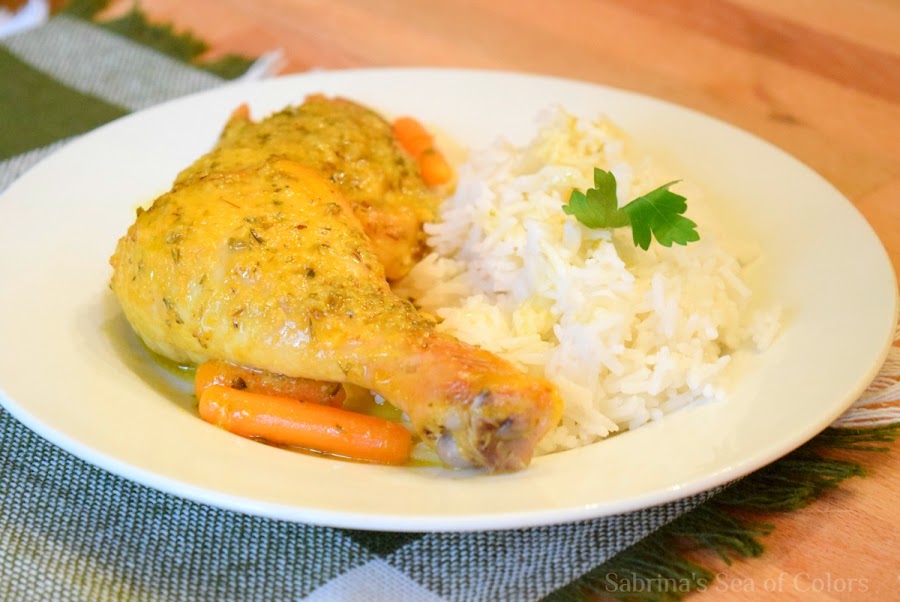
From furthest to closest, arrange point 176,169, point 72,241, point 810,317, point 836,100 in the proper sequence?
point 836,100
point 176,169
point 72,241
point 810,317

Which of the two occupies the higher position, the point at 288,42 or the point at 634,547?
the point at 288,42

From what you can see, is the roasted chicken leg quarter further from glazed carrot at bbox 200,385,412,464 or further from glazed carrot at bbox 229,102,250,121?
glazed carrot at bbox 229,102,250,121

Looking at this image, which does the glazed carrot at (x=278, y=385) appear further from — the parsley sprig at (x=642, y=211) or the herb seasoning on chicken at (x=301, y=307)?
the parsley sprig at (x=642, y=211)

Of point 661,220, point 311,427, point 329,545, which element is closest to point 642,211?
point 661,220

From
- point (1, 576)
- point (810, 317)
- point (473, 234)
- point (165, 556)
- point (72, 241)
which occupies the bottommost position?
point (1, 576)

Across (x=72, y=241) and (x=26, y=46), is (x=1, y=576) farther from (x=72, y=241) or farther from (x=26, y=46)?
(x=26, y=46)

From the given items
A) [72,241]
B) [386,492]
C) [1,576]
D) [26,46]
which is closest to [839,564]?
[386,492]

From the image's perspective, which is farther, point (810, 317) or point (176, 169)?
point (176, 169)

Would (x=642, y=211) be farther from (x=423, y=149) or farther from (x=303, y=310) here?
(x=423, y=149)
